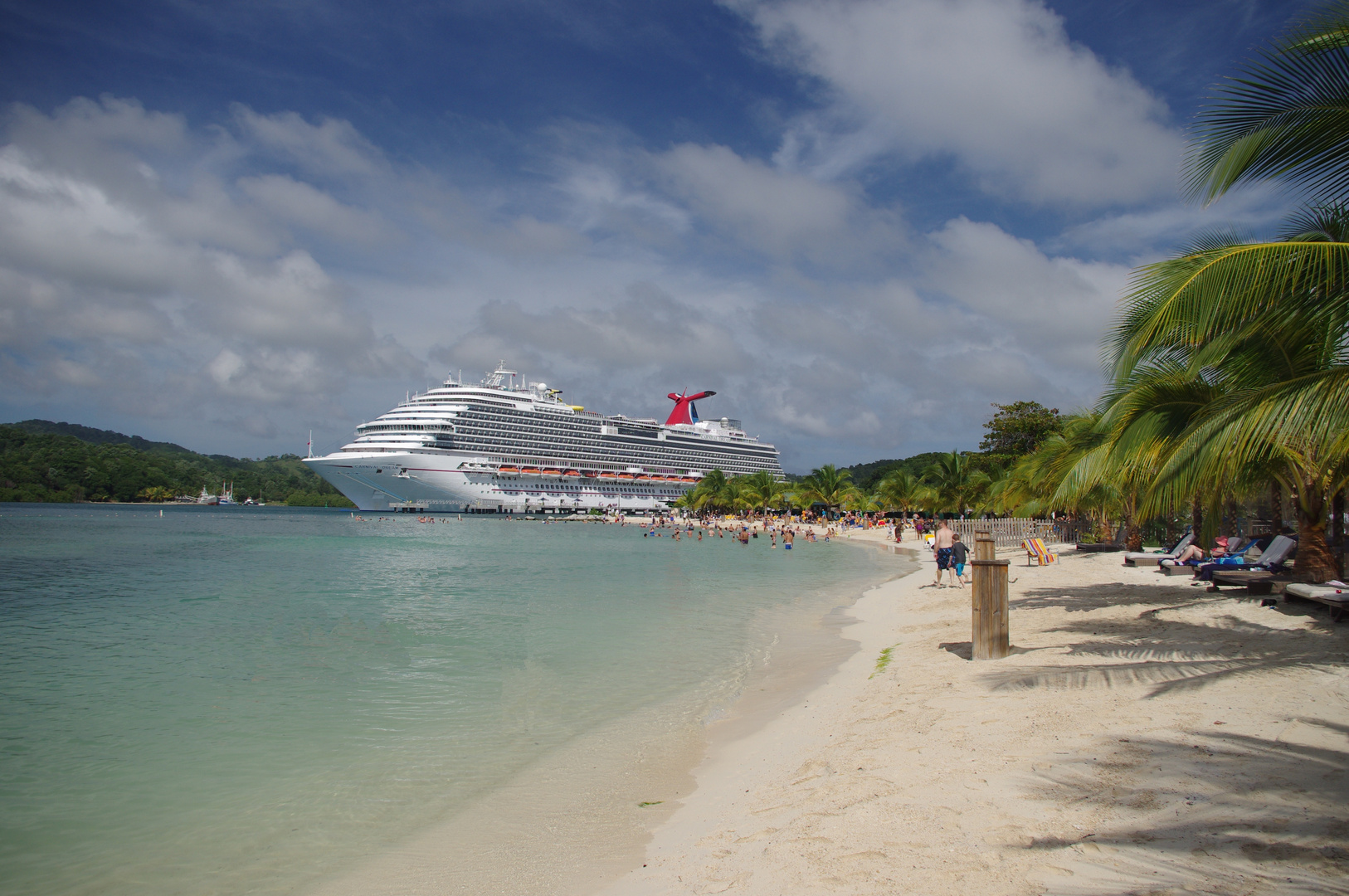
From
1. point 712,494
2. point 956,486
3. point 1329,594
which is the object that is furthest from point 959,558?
point 712,494

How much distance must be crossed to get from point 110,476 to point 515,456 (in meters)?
60.8

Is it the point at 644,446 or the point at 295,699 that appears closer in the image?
the point at 295,699

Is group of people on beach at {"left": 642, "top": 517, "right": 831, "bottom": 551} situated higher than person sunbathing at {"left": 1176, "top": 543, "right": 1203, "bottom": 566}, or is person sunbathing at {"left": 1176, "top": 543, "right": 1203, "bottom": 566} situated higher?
person sunbathing at {"left": 1176, "top": 543, "right": 1203, "bottom": 566}

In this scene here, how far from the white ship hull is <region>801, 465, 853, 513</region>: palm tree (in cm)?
2560

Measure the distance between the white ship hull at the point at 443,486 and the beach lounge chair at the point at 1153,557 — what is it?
190 ft

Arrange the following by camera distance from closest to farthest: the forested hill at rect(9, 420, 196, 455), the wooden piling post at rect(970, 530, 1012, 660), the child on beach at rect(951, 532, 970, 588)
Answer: the wooden piling post at rect(970, 530, 1012, 660)
the child on beach at rect(951, 532, 970, 588)
the forested hill at rect(9, 420, 196, 455)

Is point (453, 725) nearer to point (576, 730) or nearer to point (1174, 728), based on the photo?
point (576, 730)

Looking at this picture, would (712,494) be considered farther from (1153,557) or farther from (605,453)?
(1153,557)

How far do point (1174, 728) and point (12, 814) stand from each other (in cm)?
651

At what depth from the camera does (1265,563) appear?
8742 millimetres

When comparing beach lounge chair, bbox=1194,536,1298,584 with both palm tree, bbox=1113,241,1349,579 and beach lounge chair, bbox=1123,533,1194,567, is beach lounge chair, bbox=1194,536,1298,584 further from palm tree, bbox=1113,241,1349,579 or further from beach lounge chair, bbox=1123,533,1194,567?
beach lounge chair, bbox=1123,533,1194,567

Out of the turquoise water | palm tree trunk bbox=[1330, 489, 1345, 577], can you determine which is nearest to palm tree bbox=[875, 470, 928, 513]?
the turquoise water

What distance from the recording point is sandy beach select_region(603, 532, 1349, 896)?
2.38 m

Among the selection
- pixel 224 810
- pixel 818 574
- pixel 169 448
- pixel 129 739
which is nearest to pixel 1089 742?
pixel 224 810
